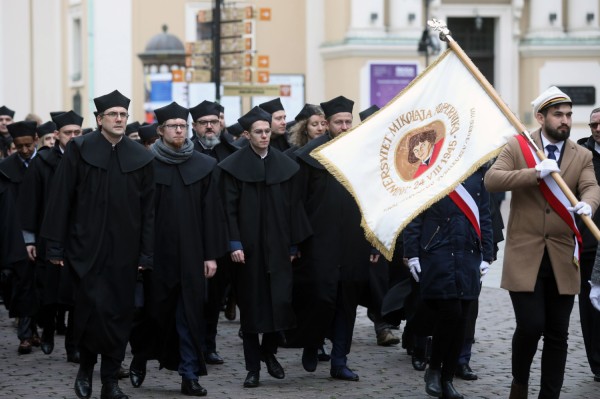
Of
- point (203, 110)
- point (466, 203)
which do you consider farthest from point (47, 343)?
point (466, 203)

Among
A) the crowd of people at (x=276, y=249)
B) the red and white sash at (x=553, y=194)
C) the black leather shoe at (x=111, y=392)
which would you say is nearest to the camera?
the red and white sash at (x=553, y=194)

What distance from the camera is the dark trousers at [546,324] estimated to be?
8.84 metres

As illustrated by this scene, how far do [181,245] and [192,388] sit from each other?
104cm

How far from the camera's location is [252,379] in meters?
10.6

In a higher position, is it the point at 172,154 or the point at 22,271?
the point at 172,154

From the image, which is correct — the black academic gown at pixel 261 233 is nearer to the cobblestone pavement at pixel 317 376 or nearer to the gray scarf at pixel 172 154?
the gray scarf at pixel 172 154

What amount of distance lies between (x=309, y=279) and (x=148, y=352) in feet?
4.62

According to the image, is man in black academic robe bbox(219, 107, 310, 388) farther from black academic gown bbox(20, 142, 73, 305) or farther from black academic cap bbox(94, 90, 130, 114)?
black academic gown bbox(20, 142, 73, 305)

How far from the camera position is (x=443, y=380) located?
9773mm

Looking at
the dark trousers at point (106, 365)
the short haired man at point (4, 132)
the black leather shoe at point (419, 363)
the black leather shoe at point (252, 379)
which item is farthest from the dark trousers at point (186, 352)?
the short haired man at point (4, 132)

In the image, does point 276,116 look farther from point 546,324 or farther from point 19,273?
point 546,324

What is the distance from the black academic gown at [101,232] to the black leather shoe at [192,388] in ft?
1.88

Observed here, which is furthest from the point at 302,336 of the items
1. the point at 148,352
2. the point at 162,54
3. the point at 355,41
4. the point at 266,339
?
the point at 355,41

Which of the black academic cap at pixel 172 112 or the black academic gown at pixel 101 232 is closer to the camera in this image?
the black academic gown at pixel 101 232
